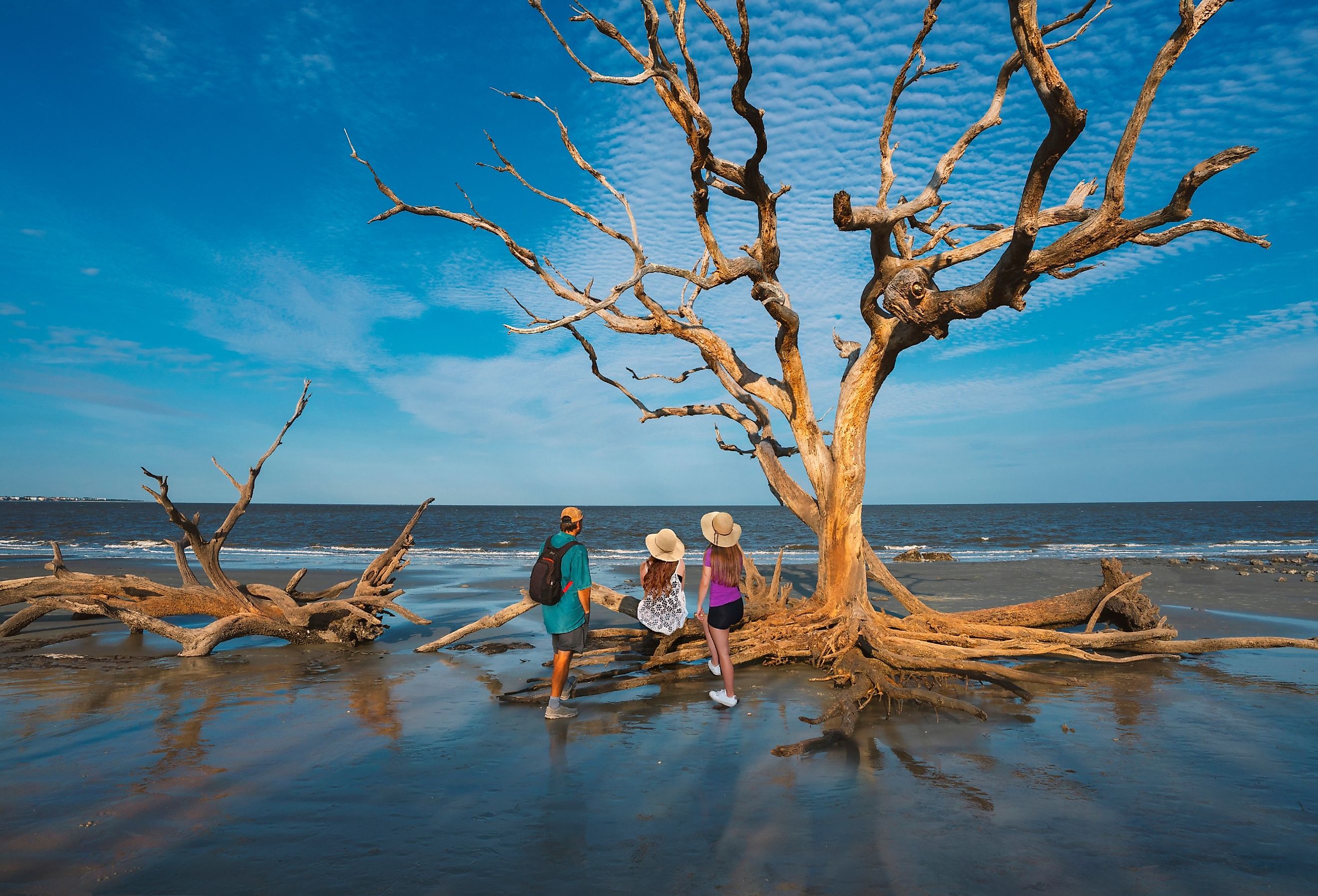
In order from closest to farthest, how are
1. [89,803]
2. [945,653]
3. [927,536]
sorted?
1. [89,803]
2. [945,653]
3. [927,536]

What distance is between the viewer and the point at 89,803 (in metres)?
4.47

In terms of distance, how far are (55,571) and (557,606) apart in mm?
8798

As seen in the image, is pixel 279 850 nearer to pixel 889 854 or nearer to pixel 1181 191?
pixel 889 854

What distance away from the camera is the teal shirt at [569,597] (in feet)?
22.1

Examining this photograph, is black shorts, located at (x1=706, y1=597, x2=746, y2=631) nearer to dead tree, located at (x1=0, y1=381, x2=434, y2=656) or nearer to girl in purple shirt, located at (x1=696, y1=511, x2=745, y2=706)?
girl in purple shirt, located at (x1=696, y1=511, x2=745, y2=706)

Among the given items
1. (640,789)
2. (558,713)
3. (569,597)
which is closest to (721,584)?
(569,597)

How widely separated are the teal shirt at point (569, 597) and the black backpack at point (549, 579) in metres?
0.06

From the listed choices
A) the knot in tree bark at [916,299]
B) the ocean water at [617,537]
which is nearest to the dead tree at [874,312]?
the knot in tree bark at [916,299]

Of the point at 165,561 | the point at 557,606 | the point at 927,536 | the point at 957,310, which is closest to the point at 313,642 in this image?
the point at 557,606

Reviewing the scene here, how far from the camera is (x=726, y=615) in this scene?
7137 mm

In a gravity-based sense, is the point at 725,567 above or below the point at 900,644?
above

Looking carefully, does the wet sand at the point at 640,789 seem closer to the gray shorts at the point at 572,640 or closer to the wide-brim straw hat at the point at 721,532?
the gray shorts at the point at 572,640

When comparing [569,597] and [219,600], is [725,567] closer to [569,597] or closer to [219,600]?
[569,597]

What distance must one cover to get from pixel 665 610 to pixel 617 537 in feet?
141
